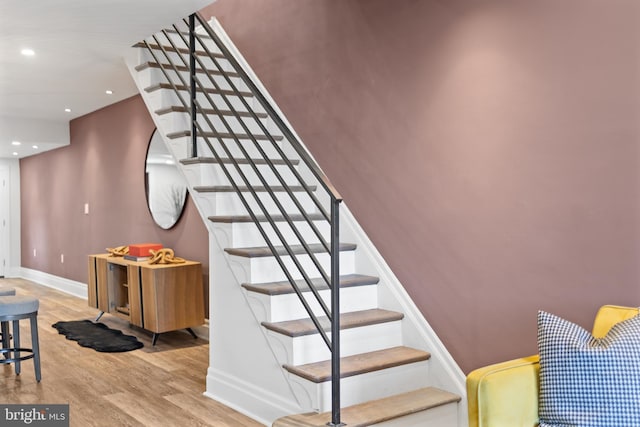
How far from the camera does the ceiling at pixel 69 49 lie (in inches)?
137

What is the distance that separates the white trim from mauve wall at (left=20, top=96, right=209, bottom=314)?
0.09m

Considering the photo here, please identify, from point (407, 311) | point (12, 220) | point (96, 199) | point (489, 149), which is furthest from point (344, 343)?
point (12, 220)

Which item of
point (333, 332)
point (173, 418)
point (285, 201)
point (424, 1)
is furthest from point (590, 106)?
point (173, 418)

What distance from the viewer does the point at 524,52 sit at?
8.91 ft

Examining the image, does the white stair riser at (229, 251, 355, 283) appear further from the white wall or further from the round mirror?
the white wall

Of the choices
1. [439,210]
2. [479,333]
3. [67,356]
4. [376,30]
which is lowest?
[67,356]

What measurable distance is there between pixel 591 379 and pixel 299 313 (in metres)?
1.67

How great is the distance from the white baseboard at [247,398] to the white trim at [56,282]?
15.9 feet

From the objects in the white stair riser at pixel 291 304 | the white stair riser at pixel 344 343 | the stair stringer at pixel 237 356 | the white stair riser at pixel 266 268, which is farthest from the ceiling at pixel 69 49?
the white stair riser at pixel 344 343

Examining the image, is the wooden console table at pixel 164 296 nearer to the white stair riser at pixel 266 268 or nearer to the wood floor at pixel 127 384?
the wood floor at pixel 127 384

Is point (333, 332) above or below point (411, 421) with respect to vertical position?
above

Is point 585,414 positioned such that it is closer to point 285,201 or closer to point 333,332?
point 333,332

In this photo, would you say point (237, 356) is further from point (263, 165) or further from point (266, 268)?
point (263, 165)

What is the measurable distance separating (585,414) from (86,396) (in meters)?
3.03
